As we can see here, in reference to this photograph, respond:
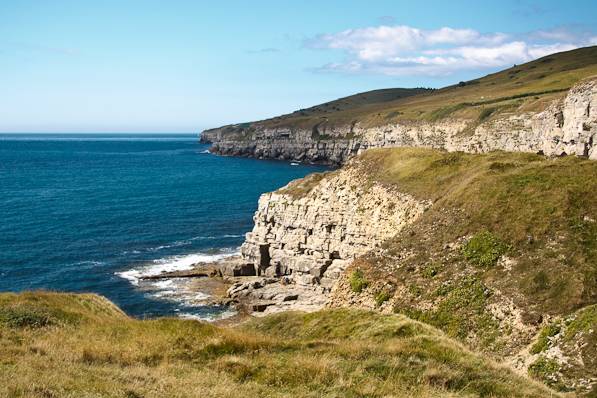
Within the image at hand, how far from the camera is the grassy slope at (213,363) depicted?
15.6 m

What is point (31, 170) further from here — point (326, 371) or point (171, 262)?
point (326, 371)

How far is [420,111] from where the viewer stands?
188 metres

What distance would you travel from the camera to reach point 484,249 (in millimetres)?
37375

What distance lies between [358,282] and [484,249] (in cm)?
931

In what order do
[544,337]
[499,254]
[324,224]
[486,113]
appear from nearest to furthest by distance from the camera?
[544,337] → [499,254] → [324,224] → [486,113]

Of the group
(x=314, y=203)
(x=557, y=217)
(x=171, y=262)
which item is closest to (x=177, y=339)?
(x=557, y=217)

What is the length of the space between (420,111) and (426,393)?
179733 mm

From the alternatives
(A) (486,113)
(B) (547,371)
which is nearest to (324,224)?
(B) (547,371)

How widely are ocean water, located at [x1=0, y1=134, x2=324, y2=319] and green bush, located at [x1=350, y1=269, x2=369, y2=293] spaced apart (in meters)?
21.3

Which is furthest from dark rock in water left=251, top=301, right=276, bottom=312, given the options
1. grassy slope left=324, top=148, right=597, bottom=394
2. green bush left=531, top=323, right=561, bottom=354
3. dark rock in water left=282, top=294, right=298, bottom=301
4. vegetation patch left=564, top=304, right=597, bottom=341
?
vegetation patch left=564, top=304, right=597, bottom=341

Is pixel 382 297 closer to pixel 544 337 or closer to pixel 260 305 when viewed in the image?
pixel 544 337

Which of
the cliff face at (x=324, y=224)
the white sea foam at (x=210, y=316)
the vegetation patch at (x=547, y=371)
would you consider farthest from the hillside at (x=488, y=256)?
the white sea foam at (x=210, y=316)

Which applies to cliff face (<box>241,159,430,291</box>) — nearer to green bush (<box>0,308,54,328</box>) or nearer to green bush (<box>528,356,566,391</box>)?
green bush (<box>528,356,566,391</box>)

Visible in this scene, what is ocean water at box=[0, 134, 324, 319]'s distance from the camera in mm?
65312
